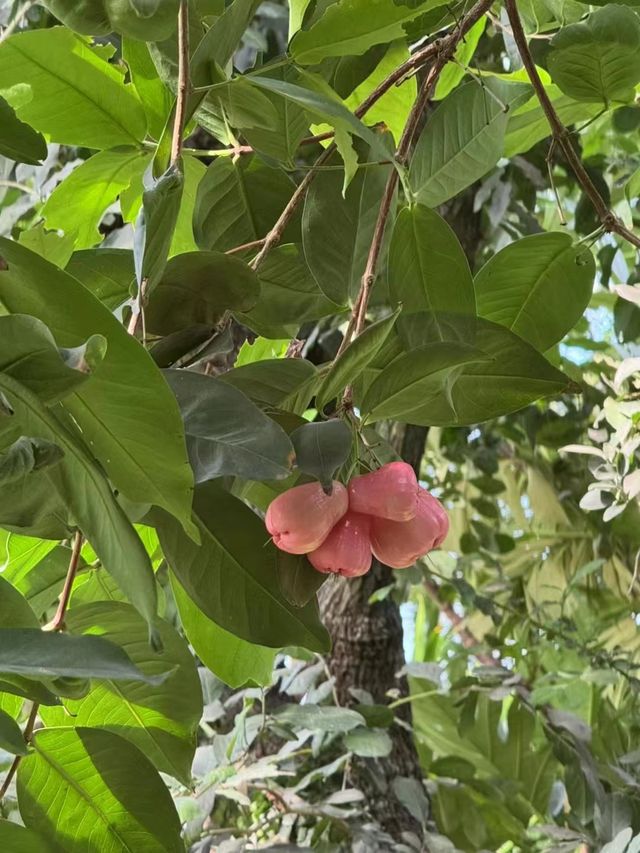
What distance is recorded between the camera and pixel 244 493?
15.9 inches

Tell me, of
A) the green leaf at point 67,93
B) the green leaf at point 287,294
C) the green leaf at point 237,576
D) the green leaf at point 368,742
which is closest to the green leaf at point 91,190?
the green leaf at point 67,93

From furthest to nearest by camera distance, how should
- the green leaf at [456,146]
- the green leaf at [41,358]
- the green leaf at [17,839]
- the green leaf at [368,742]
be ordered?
1. the green leaf at [368,742]
2. the green leaf at [456,146]
3. the green leaf at [17,839]
4. the green leaf at [41,358]

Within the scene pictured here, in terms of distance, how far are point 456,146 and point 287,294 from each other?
A: 110 mm

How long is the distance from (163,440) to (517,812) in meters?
1.17

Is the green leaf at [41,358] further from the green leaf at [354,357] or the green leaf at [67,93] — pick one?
the green leaf at [67,93]

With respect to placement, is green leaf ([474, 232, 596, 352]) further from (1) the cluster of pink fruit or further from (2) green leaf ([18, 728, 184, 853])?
(2) green leaf ([18, 728, 184, 853])

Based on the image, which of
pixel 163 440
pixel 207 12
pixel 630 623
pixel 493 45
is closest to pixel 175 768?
pixel 163 440

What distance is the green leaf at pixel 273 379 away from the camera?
0.38 m

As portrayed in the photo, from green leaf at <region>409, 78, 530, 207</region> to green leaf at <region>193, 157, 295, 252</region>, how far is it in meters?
0.07

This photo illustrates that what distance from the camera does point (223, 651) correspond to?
19.1 inches

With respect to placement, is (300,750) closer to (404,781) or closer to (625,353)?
(404,781)

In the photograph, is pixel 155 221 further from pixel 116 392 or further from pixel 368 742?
pixel 368 742

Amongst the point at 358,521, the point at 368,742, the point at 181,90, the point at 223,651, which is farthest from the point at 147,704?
the point at 368,742

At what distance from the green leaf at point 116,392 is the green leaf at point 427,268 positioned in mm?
146
